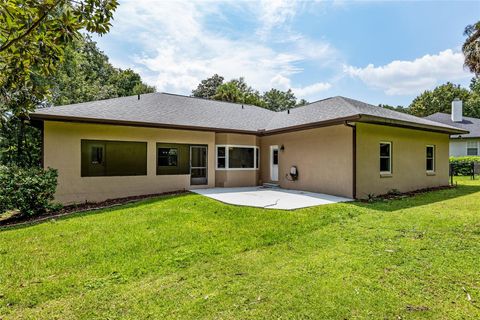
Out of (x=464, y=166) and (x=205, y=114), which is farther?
(x=464, y=166)

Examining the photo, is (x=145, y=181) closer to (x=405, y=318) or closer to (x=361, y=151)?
(x=361, y=151)

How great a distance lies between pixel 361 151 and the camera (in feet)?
32.2

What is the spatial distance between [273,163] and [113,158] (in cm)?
742

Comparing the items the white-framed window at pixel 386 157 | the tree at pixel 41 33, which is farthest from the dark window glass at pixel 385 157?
the tree at pixel 41 33

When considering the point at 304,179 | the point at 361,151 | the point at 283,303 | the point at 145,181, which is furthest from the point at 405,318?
the point at 145,181

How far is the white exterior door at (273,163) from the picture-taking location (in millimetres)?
13552

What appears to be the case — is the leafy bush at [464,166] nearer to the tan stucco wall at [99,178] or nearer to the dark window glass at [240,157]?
the dark window glass at [240,157]

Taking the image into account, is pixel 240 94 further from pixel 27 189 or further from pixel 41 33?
pixel 41 33

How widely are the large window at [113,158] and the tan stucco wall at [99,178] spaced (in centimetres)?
17

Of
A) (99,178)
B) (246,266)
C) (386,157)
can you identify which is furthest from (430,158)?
(99,178)

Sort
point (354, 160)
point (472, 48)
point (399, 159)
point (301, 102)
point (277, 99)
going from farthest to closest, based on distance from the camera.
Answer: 1. point (301, 102)
2. point (277, 99)
3. point (399, 159)
4. point (472, 48)
5. point (354, 160)

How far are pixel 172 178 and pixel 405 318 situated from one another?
10352mm

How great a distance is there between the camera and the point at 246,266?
14.1 feet

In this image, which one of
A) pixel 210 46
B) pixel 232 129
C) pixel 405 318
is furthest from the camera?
pixel 210 46
